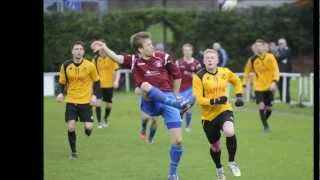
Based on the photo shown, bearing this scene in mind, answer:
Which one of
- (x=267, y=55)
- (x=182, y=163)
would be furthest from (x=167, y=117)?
(x=267, y=55)

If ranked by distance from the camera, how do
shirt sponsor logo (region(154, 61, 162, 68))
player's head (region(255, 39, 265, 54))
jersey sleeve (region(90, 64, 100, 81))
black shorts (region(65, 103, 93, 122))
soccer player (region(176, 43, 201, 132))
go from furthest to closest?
player's head (region(255, 39, 265, 54))
soccer player (region(176, 43, 201, 132))
jersey sleeve (region(90, 64, 100, 81))
black shorts (region(65, 103, 93, 122))
shirt sponsor logo (region(154, 61, 162, 68))

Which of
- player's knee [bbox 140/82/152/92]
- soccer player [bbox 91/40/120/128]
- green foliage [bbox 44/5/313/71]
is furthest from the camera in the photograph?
green foliage [bbox 44/5/313/71]

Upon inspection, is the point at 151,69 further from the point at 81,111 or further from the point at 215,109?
the point at 81,111

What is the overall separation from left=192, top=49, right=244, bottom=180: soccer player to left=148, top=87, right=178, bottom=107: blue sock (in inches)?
15.4

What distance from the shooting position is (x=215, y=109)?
1022cm

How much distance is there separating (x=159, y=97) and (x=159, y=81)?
0.62m

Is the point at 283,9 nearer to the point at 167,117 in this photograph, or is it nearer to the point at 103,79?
the point at 103,79

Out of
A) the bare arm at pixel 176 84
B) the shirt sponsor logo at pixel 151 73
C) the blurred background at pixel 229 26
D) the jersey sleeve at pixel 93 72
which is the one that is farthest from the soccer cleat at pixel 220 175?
the blurred background at pixel 229 26

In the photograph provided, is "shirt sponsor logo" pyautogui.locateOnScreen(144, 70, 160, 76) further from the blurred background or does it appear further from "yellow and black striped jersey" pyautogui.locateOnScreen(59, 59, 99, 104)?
the blurred background

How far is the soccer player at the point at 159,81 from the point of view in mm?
10055

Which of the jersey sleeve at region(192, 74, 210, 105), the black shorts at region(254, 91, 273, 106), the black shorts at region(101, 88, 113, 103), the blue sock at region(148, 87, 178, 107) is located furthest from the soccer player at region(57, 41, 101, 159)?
the black shorts at region(254, 91, 273, 106)

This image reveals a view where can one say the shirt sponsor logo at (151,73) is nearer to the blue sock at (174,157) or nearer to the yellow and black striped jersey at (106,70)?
the blue sock at (174,157)

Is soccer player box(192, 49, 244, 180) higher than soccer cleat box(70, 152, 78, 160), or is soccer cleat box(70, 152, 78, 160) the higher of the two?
soccer player box(192, 49, 244, 180)

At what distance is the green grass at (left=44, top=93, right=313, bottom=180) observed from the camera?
10.8m
